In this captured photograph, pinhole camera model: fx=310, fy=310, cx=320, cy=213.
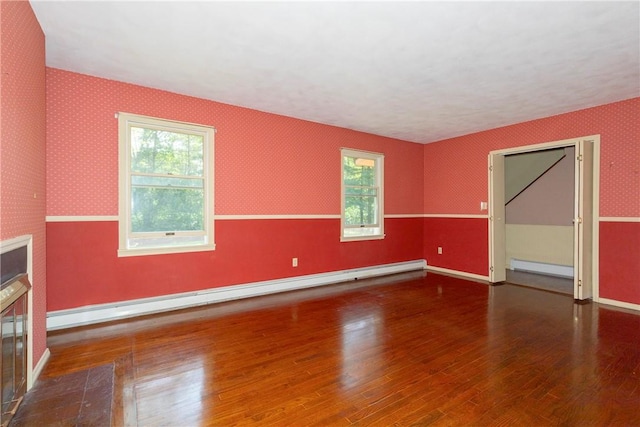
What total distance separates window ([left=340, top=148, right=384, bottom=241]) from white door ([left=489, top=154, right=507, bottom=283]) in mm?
1811

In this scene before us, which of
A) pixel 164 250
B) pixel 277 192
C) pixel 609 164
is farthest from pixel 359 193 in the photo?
pixel 609 164

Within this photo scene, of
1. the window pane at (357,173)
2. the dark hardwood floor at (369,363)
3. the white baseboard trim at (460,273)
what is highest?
the window pane at (357,173)

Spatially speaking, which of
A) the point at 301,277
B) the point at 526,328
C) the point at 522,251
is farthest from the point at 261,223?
the point at 522,251

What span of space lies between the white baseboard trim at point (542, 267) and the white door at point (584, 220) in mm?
1462

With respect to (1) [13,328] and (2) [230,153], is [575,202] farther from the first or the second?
(1) [13,328]

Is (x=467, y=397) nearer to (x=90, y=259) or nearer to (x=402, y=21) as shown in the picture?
(x=402, y=21)

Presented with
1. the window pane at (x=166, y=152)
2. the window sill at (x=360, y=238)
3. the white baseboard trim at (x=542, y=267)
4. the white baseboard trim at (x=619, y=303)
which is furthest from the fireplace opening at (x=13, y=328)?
the white baseboard trim at (x=542, y=267)

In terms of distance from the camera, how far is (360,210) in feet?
18.3

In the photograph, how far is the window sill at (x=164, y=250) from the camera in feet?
11.3

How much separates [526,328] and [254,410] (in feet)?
9.35

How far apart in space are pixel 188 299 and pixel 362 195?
329 cm

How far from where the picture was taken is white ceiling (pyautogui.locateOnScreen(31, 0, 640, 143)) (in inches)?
87.5

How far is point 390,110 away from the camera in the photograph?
14.3ft

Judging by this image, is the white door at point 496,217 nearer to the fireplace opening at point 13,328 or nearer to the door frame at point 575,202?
the door frame at point 575,202
